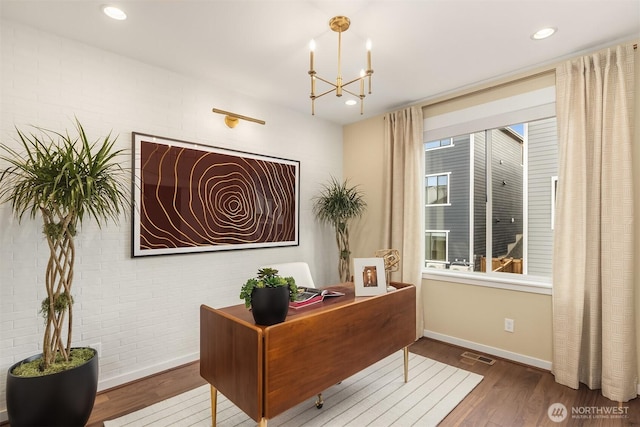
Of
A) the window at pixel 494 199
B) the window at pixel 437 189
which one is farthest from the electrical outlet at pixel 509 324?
the window at pixel 437 189

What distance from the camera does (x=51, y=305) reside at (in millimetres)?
1996

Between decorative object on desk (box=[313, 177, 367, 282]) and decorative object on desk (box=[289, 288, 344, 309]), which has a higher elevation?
decorative object on desk (box=[313, 177, 367, 282])

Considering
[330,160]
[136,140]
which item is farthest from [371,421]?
[330,160]

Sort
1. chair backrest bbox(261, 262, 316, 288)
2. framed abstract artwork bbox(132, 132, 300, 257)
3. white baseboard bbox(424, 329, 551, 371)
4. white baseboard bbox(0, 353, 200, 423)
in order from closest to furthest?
white baseboard bbox(0, 353, 200, 423) → chair backrest bbox(261, 262, 316, 288) → framed abstract artwork bbox(132, 132, 300, 257) → white baseboard bbox(424, 329, 551, 371)

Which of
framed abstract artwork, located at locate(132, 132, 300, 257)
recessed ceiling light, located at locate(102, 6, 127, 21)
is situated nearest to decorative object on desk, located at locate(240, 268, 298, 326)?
framed abstract artwork, located at locate(132, 132, 300, 257)

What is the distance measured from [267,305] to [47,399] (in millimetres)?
1452

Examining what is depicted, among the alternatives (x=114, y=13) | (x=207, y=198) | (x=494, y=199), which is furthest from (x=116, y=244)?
(x=494, y=199)

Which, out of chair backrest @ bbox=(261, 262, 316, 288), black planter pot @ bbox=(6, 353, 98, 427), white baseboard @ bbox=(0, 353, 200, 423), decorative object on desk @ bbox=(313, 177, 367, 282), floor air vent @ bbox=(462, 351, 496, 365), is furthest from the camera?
decorative object on desk @ bbox=(313, 177, 367, 282)

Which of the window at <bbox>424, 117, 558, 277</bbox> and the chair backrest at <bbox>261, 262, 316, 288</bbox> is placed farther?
the window at <bbox>424, 117, 558, 277</bbox>

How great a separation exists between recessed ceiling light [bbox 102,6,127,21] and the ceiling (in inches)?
1.6

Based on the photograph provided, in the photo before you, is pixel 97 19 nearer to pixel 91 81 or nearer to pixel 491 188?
pixel 91 81

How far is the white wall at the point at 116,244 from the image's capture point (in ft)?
7.27

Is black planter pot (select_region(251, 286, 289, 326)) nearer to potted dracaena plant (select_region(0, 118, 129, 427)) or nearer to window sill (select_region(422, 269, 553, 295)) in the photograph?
potted dracaena plant (select_region(0, 118, 129, 427))

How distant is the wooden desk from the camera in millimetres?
1587
